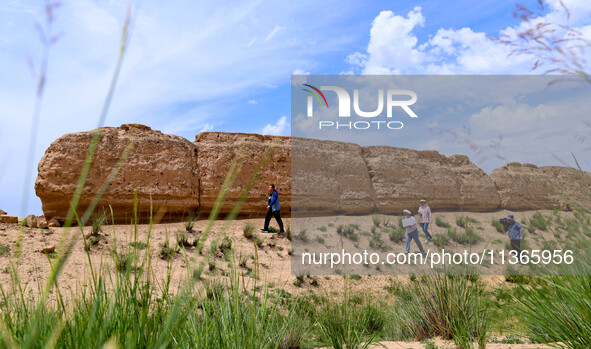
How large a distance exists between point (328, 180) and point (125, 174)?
364 inches

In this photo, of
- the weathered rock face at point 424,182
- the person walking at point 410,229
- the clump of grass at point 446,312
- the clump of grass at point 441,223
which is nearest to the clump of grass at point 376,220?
the weathered rock face at point 424,182

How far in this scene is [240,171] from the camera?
1689 centimetres

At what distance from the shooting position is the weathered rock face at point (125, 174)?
14133 mm

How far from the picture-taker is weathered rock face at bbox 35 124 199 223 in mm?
14133

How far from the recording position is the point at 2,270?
31.9 ft

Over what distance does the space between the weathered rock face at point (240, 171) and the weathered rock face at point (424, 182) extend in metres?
5.69

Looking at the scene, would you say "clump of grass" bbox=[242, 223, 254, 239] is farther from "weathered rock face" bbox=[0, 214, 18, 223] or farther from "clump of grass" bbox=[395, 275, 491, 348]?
"clump of grass" bbox=[395, 275, 491, 348]

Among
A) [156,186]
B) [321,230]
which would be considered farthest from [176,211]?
[321,230]

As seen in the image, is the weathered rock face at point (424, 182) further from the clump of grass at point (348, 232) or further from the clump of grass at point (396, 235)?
the clump of grass at point (348, 232)

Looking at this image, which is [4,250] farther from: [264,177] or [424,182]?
[424,182]

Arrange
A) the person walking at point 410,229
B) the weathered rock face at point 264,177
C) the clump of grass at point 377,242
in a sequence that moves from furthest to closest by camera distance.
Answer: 1. the clump of grass at point 377,242
2. the weathered rock face at point 264,177
3. the person walking at point 410,229

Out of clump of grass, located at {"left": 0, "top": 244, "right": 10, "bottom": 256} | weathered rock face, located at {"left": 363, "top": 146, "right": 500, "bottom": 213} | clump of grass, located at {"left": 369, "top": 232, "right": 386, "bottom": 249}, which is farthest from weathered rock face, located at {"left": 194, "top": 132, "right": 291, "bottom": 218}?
clump of grass, located at {"left": 0, "top": 244, "right": 10, "bottom": 256}

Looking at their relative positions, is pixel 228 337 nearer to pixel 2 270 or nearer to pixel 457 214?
pixel 2 270

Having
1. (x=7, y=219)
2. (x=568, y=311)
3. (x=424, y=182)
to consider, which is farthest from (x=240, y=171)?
(x=568, y=311)
